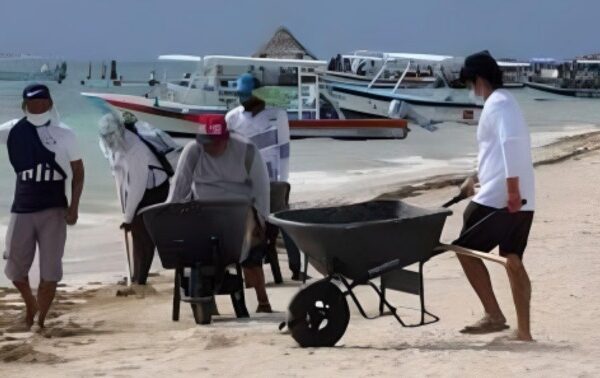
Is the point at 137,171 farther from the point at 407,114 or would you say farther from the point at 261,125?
the point at 407,114

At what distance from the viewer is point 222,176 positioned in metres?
7.65

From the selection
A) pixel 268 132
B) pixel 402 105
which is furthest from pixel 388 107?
pixel 268 132

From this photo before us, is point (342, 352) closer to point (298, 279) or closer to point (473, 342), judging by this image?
point (473, 342)

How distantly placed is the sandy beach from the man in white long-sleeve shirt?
1.41ft

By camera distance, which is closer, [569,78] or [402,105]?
[402,105]

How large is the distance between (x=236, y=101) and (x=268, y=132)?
20.8 metres

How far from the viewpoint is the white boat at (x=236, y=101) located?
99.6 feet

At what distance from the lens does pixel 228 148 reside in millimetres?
7656

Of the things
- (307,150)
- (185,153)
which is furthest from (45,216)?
(307,150)

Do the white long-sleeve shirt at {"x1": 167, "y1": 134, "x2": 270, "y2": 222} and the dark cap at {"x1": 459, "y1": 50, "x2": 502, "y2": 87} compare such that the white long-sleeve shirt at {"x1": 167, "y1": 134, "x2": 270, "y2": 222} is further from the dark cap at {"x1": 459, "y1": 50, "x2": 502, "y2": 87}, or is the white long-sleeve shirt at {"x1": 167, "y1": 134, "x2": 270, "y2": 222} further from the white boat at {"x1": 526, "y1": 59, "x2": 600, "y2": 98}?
the white boat at {"x1": 526, "y1": 59, "x2": 600, "y2": 98}

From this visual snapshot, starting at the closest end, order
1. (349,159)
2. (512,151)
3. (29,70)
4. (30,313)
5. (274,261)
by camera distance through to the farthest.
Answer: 1. (512,151)
2. (30,313)
3. (274,261)
4. (349,159)
5. (29,70)

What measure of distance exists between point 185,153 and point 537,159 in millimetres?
19654

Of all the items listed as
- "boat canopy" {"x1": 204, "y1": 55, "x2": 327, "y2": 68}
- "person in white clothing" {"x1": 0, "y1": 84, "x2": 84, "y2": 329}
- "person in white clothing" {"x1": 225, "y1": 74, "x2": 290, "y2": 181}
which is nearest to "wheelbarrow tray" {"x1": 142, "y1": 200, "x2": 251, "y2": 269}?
"person in white clothing" {"x1": 0, "y1": 84, "x2": 84, "y2": 329}

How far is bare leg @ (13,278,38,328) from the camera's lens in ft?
24.4
